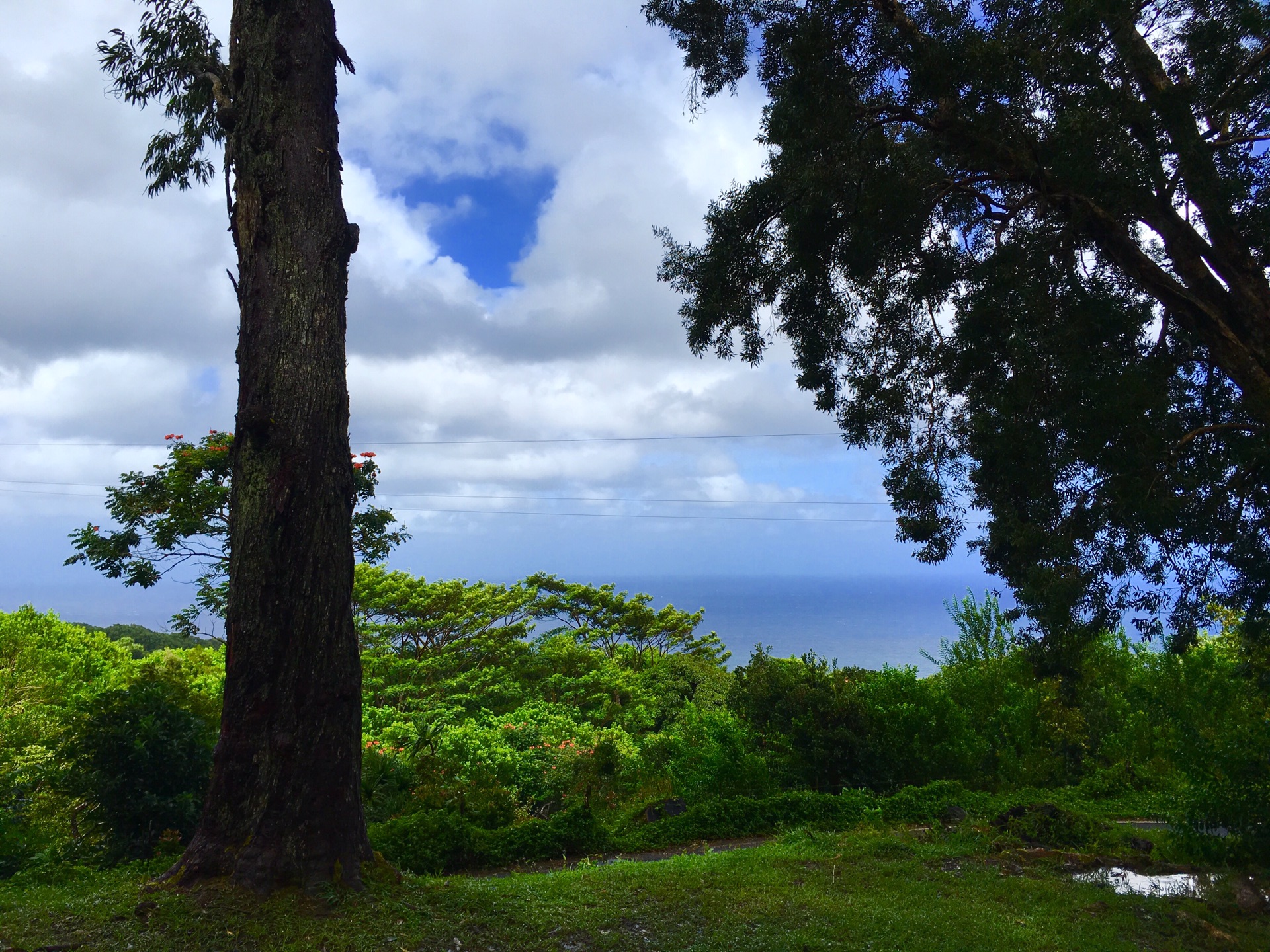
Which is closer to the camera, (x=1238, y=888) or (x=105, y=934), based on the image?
(x=105, y=934)

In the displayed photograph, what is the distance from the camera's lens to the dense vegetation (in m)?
5.15

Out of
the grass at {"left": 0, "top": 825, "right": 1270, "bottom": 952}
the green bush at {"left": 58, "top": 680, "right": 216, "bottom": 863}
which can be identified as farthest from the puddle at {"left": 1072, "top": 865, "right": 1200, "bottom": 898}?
the green bush at {"left": 58, "top": 680, "right": 216, "bottom": 863}

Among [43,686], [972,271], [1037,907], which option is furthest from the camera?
[43,686]

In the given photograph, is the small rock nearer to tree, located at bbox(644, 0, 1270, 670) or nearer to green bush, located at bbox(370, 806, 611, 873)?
tree, located at bbox(644, 0, 1270, 670)

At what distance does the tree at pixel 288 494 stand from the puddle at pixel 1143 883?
15.8 feet

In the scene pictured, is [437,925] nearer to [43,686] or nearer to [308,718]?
[308,718]

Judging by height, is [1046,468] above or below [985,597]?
above

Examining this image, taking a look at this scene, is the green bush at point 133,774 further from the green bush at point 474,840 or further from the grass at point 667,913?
the green bush at point 474,840

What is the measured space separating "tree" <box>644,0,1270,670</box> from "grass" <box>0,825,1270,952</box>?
1891 mm

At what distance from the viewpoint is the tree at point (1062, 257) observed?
5.27m

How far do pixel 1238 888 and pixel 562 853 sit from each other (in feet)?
16.7

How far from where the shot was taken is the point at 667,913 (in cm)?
437

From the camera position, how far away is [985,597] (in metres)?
13.6

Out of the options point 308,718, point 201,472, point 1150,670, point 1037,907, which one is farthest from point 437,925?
point 1150,670
